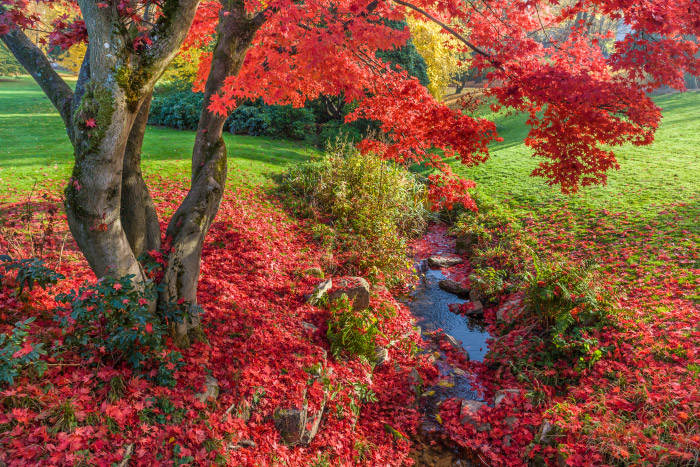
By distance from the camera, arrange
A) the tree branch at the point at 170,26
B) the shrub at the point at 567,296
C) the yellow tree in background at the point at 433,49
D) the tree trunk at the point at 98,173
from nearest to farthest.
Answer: the tree trunk at the point at 98,173
the tree branch at the point at 170,26
the shrub at the point at 567,296
the yellow tree in background at the point at 433,49

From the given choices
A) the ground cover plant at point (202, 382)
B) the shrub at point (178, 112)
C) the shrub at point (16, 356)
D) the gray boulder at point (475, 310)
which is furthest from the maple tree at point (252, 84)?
the shrub at point (178, 112)

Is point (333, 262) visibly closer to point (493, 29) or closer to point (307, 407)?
point (307, 407)

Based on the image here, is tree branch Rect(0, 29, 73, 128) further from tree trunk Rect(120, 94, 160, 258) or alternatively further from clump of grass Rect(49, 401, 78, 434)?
clump of grass Rect(49, 401, 78, 434)

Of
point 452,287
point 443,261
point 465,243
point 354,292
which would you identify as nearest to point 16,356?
point 354,292

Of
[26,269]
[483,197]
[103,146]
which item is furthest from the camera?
[483,197]

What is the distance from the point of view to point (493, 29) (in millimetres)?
6574

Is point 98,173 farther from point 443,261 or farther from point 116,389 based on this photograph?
point 443,261

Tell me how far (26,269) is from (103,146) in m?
1.39

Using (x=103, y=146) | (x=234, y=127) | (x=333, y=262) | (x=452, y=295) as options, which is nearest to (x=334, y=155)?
(x=333, y=262)

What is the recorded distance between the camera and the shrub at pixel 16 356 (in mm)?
2844

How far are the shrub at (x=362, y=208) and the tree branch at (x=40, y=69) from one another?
5003 millimetres

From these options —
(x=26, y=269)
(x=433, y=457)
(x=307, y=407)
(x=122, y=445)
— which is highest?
(x=26, y=269)

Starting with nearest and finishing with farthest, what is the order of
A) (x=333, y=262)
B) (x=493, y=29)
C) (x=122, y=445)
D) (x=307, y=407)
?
(x=122, y=445) < (x=307, y=407) < (x=493, y=29) < (x=333, y=262)

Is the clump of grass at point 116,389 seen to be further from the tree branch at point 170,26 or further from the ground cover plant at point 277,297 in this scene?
the tree branch at point 170,26
